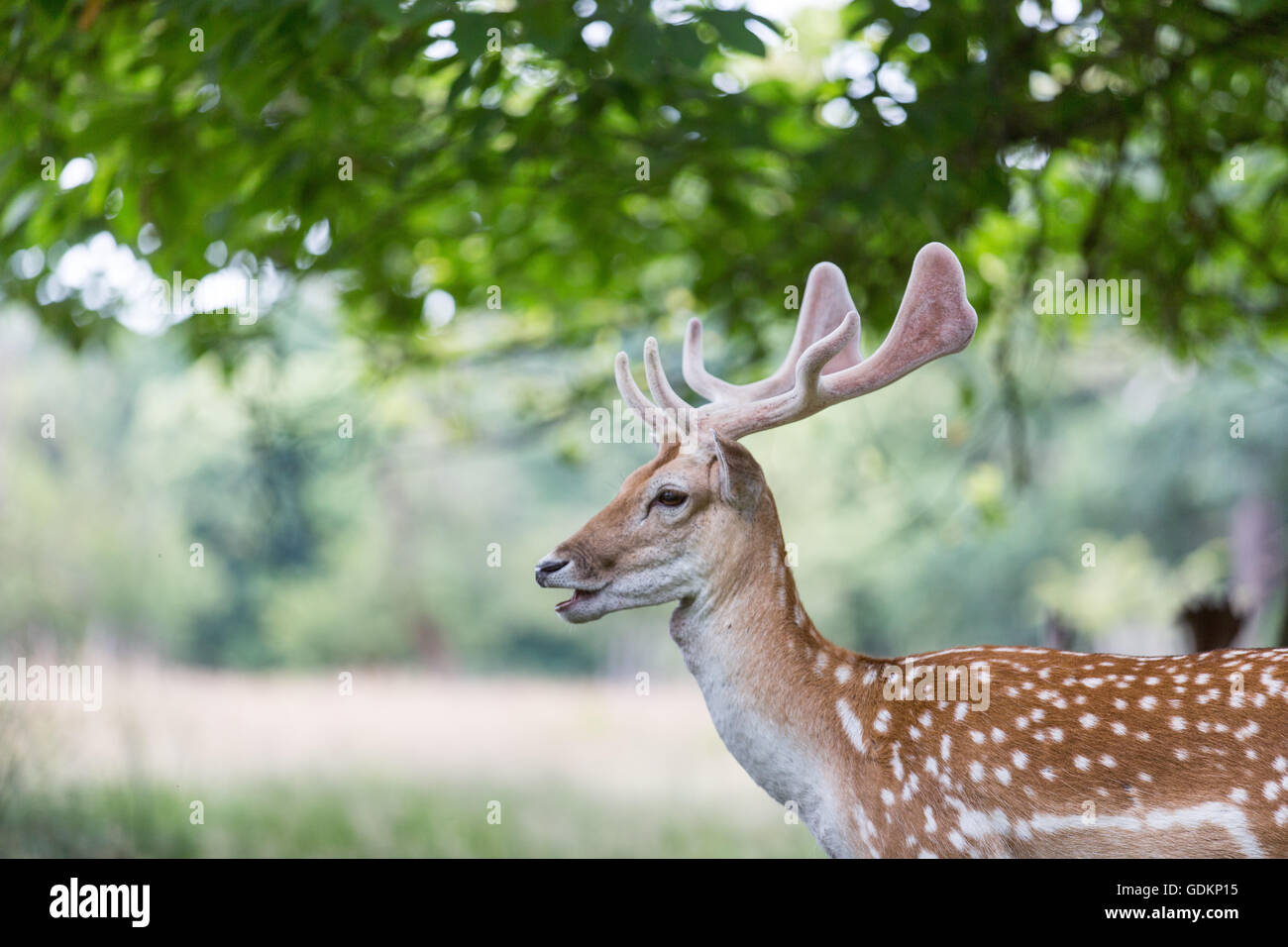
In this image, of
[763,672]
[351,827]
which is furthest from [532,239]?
[763,672]

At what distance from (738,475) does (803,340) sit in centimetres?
57

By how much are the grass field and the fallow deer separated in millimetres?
2705

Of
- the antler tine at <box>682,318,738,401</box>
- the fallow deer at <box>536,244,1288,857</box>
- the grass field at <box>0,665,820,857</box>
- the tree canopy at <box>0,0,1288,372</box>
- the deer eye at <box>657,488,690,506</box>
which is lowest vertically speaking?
the grass field at <box>0,665,820,857</box>

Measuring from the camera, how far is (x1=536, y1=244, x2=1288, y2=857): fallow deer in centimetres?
238

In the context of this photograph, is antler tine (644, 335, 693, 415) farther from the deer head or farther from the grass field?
the grass field

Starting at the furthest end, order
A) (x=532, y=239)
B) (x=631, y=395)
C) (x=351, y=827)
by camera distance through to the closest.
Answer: (x=351, y=827)
(x=532, y=239)
(x=631, y=395)

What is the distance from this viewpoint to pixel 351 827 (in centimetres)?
755

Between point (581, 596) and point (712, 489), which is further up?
point (712, 489)

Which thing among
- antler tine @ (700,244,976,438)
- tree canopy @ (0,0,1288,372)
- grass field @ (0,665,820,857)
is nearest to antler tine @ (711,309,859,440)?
antler tine @ (700,244,976,438)

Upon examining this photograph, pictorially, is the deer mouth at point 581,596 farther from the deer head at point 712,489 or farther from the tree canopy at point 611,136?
the tree canopy at point 611,136

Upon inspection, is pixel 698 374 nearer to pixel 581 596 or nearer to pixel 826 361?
pixel 826 361

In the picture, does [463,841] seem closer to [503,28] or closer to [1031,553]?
[503,28]

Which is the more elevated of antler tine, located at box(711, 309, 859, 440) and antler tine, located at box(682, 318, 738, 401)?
antler tine, located at box(682, 318, 738, 401)
